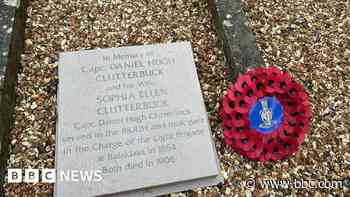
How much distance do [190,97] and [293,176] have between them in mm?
→ 877

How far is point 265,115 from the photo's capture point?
2.36 m

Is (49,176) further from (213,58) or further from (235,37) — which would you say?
(235,37)

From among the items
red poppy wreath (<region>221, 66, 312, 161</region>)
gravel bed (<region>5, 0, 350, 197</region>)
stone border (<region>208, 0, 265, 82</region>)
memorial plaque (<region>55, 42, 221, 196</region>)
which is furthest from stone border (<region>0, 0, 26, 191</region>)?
stone border (<region>208, 0, 265, 82</region>)

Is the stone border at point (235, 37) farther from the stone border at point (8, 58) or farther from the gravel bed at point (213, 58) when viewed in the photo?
the stone border at point (8, 58)

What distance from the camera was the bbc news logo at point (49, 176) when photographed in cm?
222

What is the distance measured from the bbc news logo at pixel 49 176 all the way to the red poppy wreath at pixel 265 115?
36.1 inches

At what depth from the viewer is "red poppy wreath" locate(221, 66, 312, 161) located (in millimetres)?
2355

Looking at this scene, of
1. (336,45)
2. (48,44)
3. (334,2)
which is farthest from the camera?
(334,2)

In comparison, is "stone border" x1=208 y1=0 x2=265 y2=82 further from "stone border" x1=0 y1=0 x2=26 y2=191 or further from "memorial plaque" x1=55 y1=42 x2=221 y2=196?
"stone border" x1=0 y1=0 x2=26 y2=191

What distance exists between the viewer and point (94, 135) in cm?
232

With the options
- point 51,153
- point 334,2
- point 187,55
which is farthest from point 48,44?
point 334,2

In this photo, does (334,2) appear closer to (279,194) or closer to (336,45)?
(336,45)

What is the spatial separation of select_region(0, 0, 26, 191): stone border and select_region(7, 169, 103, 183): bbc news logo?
0.08 m

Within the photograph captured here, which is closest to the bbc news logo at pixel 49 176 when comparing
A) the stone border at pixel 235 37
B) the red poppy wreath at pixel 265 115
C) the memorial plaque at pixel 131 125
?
the memorial plaque at pixel 131 125
